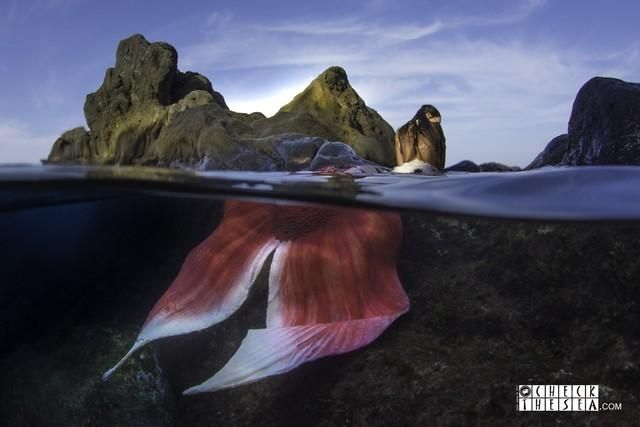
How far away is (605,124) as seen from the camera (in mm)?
4832

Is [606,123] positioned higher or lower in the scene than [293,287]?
higher

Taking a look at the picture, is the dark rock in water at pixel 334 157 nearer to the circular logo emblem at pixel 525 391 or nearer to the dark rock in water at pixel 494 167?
the dark rock in water at pixel 494 167

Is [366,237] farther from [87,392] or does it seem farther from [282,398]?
[87,392]

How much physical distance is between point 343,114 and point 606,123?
23.0m

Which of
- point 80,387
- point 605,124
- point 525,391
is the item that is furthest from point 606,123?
point 80,387

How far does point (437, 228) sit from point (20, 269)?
8.58 feet

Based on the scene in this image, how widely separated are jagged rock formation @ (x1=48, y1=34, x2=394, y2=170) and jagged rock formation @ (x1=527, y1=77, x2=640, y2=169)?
378cm

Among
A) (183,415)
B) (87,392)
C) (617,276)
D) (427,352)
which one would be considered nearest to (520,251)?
(617,276)

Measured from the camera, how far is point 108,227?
368 centimetres

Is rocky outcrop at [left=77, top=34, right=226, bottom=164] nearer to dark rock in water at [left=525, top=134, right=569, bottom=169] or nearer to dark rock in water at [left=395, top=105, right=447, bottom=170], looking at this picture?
dark rock in water at [left=525, top=134, right=569, bottom=169]

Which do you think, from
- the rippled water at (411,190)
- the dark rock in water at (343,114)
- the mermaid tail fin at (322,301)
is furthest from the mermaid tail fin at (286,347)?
the dark rock in water at (343,114)

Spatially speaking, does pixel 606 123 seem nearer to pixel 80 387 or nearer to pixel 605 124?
pixel 605 124

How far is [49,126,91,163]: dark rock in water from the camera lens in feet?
124

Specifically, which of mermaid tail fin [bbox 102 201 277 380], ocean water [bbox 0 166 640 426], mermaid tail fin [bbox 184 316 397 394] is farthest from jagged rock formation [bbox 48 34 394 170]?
mermaid tail fin [bbox 184 316 397 394]
